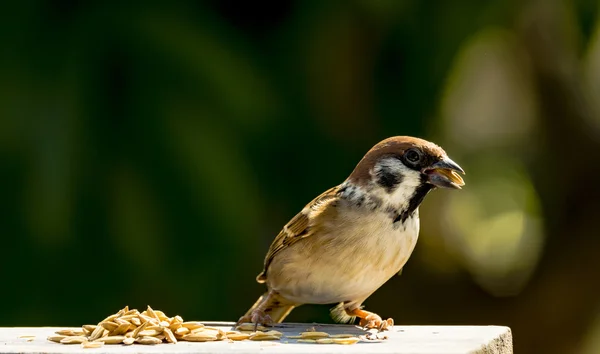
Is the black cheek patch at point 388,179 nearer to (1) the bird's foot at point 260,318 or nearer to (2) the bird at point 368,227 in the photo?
(2) the bird at point 368,227

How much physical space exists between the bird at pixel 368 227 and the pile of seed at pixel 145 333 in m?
0.36

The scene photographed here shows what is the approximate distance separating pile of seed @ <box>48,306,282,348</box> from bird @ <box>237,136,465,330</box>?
0.36m

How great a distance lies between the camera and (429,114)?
6648 millimetres

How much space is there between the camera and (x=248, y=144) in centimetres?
669

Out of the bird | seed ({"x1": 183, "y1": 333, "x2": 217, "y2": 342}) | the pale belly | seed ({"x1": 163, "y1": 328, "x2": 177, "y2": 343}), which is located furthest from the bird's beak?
seed ({"x1": 163, "y1": 328, "x2": 177, "y2": 343})

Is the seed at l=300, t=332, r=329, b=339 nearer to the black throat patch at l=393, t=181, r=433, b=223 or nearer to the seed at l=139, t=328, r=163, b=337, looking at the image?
the seed at l=139, t=328, r=163, b=337

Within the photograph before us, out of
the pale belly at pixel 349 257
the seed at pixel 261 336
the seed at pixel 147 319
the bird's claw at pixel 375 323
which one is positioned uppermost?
the pale belly at pixel 349 257

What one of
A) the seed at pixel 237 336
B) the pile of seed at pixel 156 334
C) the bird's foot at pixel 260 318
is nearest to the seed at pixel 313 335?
the pile of seed at pixel 156 334

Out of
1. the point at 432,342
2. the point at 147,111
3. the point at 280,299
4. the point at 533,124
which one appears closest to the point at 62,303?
the point at 147,111

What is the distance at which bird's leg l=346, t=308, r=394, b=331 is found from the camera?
3.89 metres

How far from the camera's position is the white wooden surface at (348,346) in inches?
124

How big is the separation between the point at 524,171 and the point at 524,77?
0.58 m

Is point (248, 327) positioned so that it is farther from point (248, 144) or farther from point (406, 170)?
point (248, 144)

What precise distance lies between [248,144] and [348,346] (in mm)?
3482
